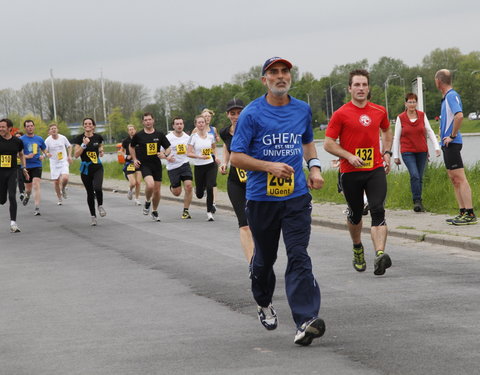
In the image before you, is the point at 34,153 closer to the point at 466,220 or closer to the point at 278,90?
the point at 466,220

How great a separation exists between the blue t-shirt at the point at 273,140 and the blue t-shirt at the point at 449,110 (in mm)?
6262

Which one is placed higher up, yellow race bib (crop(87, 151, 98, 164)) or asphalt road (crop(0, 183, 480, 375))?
yellow race bib (crop(87, 151, 98, 164))

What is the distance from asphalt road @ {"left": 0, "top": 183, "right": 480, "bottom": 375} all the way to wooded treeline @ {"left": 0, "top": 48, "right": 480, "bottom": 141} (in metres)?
114

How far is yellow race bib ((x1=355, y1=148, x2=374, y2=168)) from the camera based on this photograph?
9.09 meters

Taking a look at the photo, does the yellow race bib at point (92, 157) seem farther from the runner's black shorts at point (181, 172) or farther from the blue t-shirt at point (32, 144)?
the blue t-shirt at point (32, 144)

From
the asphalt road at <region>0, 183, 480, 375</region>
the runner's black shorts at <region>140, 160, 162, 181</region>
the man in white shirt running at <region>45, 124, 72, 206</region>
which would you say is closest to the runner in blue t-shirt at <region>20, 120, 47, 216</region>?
the man in white shirt running at <region>45, 124, 72, 206</region>

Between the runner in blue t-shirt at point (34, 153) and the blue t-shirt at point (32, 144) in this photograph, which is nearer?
the runner in blue t-shirt at point (34, 153)

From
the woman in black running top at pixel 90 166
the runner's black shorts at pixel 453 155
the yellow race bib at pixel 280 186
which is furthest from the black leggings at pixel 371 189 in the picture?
the woman in black running top at pixel 90 166

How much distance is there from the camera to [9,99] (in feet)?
498

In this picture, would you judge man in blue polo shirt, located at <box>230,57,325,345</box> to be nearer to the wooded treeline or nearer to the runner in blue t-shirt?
the runner in blue t-shirt

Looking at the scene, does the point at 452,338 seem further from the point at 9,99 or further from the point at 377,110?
the point at 9,99

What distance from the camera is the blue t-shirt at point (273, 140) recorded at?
6.26 m

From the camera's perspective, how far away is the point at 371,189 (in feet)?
29.9

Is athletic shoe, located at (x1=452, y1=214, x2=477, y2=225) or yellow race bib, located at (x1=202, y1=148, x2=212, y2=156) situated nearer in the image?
athletic shoe, located at (x1=452, y1=214, x2=477, y2=225)
